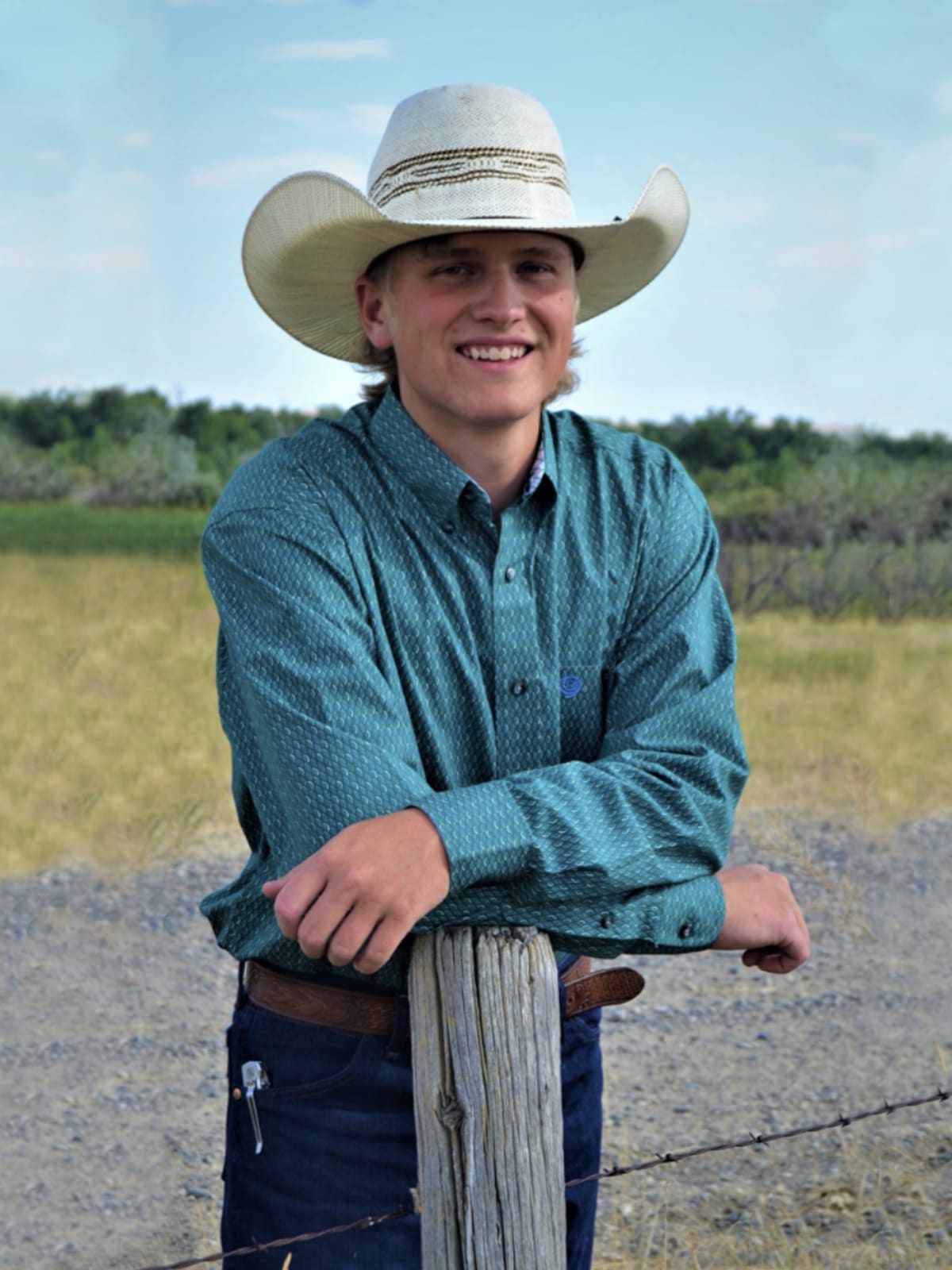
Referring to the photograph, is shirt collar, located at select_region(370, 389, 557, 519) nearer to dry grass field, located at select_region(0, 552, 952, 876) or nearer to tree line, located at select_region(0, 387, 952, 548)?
dry grass field, located at select_region(0, 552, 952, 876)

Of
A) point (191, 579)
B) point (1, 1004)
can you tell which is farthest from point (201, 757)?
point (191, 579)

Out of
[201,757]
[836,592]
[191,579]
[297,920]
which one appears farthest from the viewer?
[191,579]

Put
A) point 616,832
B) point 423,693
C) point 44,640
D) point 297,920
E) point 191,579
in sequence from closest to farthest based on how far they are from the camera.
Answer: point 297,920 → point 616,832 → point 423,693 → point 44,640 → point 191,579

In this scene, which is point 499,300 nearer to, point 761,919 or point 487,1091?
point 761,919

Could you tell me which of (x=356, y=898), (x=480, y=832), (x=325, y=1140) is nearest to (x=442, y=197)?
(x=480, y=832)

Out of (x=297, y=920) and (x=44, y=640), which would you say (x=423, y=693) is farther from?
(x=44, y=640)

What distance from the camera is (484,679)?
7.63 ft

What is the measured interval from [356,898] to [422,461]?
2.42 ft

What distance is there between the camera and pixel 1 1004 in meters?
6.57

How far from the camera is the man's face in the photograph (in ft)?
7.52

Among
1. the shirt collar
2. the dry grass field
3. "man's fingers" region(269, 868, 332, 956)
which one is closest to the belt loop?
"man's fingers" region(269, 868, 332, 956)

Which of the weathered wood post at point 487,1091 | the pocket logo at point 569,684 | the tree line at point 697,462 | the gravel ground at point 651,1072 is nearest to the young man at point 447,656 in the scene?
the pocket logo at point 569,684

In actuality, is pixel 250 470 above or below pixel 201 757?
above

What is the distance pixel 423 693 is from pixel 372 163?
2.87 ft
